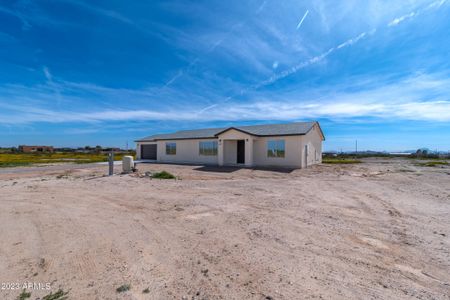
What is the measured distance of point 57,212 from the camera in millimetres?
6008

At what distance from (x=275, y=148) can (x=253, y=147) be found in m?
2.06

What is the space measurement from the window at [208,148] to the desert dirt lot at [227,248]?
49.9ft

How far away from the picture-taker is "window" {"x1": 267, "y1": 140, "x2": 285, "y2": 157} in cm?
1936

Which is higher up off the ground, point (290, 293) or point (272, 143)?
point (272, 143)

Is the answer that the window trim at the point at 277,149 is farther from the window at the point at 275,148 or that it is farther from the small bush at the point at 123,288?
the small bush at the point at 123,288

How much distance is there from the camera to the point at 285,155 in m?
19.2

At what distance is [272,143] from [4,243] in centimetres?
1775

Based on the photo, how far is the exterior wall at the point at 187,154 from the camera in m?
23.3

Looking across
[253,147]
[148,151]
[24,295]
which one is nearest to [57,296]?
[24,295]

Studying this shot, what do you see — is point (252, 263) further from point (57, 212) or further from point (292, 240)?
point (57, 212)

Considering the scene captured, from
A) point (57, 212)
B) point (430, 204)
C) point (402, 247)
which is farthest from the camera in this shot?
point (430, 204)

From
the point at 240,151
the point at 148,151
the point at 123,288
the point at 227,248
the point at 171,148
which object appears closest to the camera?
the point at 123,288

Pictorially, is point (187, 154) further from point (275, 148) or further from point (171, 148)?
point (275, 148)

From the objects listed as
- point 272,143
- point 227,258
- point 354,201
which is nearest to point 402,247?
point 227,258
